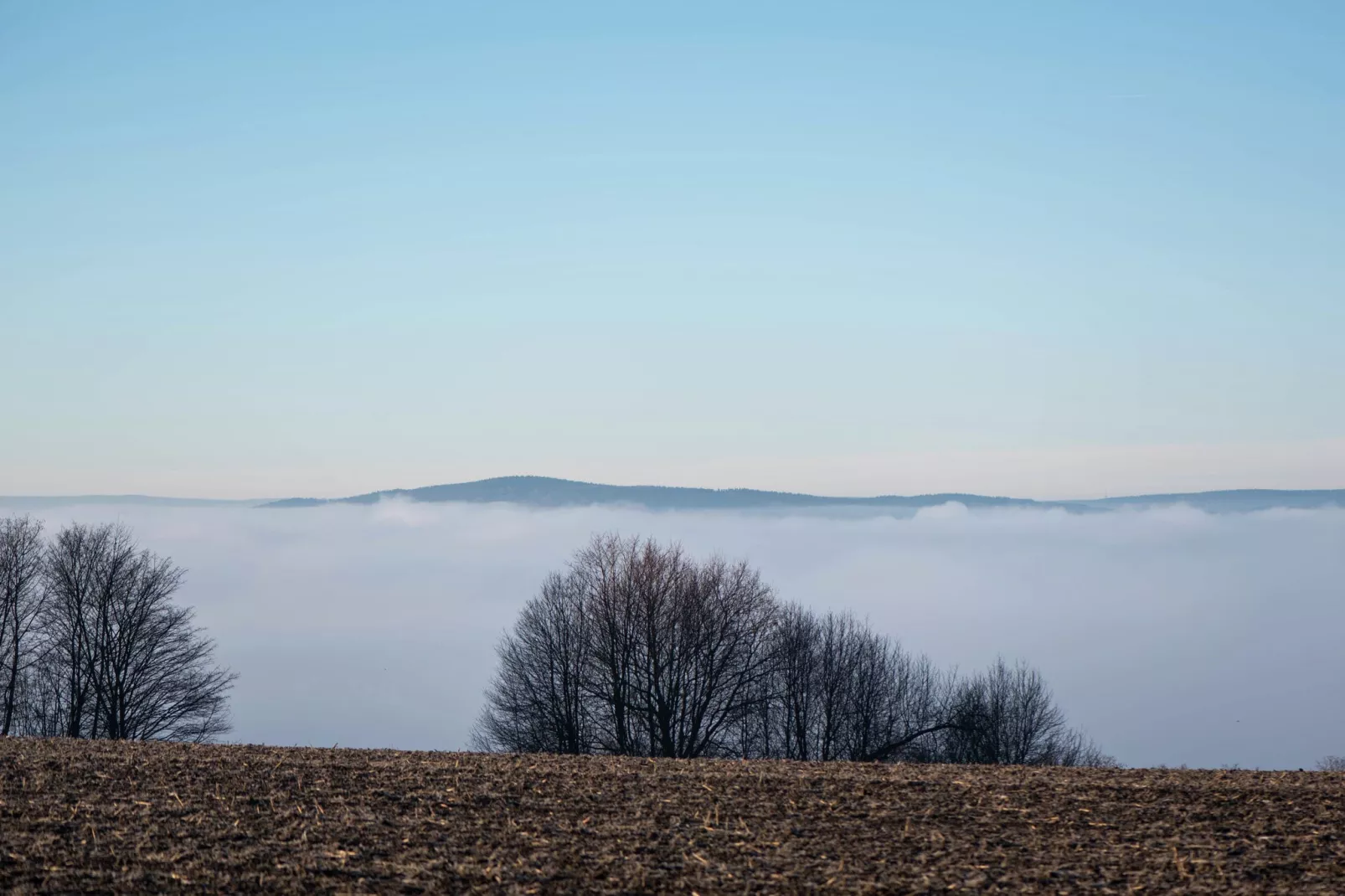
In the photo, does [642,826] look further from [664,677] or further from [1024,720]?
[1024,720]

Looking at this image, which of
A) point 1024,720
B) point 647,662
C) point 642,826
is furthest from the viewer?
point 1024,720

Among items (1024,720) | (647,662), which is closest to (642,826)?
(647,662)

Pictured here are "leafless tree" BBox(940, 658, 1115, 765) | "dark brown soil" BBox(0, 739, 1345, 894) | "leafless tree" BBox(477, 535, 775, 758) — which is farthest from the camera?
"leafless tree" BBox(940, 658, 1115, 765)

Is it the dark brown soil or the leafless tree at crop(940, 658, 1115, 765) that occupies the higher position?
the dark brown soil

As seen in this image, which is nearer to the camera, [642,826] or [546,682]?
[642,826]

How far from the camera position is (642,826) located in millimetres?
14203

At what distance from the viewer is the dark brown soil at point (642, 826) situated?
11992 mm

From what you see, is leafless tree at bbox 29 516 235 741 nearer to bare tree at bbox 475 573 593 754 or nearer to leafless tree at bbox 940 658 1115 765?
bare tree at bbox 475 573 593 754

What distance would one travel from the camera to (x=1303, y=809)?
1500cm

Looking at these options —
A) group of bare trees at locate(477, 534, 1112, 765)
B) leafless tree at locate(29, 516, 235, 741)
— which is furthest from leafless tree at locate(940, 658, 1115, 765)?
leafless tree at locate(29, 516, 235, 741)

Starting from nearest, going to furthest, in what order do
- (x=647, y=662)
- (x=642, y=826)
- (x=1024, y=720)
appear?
1. (x=642, y=826)
2. (x=647, y=662)
3. (x=1024, y=720)

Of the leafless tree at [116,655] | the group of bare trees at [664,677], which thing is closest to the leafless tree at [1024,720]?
the group of bare trees at [664,677]

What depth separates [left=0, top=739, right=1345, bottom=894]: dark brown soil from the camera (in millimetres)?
11992

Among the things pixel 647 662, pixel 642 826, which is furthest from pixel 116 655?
pixel 642 826
